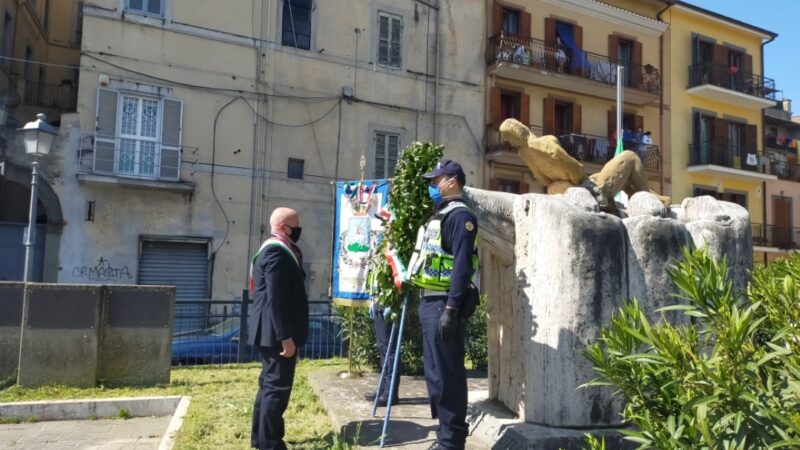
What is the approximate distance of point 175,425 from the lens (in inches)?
221

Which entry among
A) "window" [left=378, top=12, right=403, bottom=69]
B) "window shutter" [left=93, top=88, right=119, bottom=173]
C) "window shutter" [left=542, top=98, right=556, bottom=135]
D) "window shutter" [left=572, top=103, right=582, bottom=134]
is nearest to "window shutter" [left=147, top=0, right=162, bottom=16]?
"window shutter" [left=93, top=88, right=119, bottom=173]

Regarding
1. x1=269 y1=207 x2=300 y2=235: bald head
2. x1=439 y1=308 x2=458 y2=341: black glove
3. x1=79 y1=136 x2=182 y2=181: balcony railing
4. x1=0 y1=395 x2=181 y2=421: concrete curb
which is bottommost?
x1=0 y1=395 x2=181 y2=421: concrete curb

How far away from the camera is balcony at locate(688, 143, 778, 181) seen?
2611cm

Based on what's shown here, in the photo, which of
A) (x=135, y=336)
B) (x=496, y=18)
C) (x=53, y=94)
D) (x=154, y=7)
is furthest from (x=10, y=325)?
(x=496, y=18)

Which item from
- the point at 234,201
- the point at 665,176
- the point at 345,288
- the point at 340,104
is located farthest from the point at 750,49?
the point at 345,288

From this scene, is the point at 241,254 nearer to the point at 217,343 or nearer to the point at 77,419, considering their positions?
the point at 217,343

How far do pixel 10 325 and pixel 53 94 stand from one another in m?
14.0

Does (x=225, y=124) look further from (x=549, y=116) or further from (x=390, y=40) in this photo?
(x=549, y=116)

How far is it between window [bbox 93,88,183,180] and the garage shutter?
198cm

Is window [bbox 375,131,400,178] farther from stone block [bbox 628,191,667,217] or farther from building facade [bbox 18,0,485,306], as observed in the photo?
stone block [bbox 628,191,667,217]

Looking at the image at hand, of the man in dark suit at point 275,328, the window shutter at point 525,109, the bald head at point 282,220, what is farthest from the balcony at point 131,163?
the man in dark suit at point 275,328

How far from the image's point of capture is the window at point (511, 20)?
22938mm

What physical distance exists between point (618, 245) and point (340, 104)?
1575 centimetres

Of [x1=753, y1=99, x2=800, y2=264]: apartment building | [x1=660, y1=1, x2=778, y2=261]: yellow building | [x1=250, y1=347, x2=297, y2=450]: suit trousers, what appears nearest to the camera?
[x1=250, y1=347, x2=297, y2=450]: suit trousers
